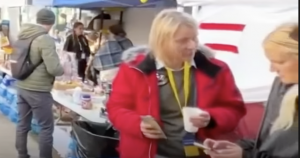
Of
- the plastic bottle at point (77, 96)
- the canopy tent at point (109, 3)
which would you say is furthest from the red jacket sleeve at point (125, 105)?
the plastic bottle at point (77, 96)

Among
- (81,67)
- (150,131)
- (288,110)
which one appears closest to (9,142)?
(81,67)

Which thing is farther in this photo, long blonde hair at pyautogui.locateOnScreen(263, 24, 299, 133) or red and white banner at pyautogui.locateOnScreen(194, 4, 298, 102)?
red and white banner at pyautogui.locateOnScreen(194, 4, 298, 102)

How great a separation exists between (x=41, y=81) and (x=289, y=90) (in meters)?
2.68

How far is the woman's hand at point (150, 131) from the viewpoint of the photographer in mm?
1778

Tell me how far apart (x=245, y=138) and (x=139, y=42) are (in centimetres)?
278

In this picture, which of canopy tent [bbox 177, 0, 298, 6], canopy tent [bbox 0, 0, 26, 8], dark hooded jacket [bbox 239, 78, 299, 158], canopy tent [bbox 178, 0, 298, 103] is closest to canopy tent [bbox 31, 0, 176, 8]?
canopy tent [bbox 177, 0, 298, 6]

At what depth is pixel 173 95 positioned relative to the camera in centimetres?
180

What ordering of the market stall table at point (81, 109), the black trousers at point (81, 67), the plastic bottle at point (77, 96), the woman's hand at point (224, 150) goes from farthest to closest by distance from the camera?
the black trousers at point (81, 67), the plastic bottle at point (77, 96), the market stall table at point (81, 109), the woman's hand at point (224, 150)

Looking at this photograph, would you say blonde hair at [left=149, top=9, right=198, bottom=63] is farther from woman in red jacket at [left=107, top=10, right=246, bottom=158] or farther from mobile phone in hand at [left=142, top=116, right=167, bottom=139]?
mobile phone in hand at [left=142, top=116, right=167, bottom=139]

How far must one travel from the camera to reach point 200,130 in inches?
71.2

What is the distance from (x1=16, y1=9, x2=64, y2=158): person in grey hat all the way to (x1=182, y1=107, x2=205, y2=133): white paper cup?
2.13m

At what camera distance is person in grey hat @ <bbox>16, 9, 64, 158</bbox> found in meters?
3.71

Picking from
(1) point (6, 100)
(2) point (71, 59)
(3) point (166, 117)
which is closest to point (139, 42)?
(2) point (71, 59)

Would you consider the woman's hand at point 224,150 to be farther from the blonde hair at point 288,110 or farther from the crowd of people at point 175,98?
the blonde hair at point 288,110
